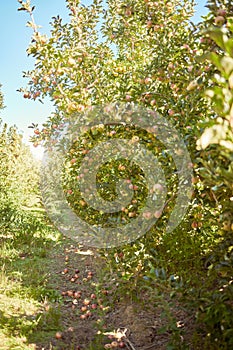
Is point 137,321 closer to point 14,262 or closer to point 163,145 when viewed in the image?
point 163,145

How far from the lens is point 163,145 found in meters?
3.13

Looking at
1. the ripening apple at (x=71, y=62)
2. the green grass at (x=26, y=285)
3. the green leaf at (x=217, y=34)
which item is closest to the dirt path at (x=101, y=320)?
the green grass at (x=26, y=285)

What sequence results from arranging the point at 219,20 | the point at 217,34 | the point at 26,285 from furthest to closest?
the point at 26,285 → the point at 219,20 → the point at 217,34

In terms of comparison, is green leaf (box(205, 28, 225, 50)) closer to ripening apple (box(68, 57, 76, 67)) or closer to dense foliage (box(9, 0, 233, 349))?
dense foliage (box(9, 0, 233, 349))

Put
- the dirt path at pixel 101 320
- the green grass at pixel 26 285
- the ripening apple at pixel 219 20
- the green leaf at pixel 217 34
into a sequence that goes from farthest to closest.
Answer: the green grass at pixel 26 285 < the dirt path at pixel 101 320 < the ripening apple at pixel 219 20 < the green leaf at pixel 217 34

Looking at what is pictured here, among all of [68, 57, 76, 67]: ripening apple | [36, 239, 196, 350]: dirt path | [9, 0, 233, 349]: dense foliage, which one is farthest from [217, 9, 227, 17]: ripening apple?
[36, 239, 196, 350]: dirt path

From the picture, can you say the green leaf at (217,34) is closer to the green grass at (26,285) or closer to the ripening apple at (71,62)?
the ripening apple at (71,62)

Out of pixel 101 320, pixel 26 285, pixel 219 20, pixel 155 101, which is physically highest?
pixel 155 101

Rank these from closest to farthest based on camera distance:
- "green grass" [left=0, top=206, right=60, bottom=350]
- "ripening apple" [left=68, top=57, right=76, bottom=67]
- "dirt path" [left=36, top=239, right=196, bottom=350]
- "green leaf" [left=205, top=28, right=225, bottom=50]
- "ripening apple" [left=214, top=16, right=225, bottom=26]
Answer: "green leaf" [left=205, top=28, right=225, bottom=50]
"ripening apple" [left=214, top=16, right=225, bottom=26]
"dirt path" [left=36, top=239, right=196, bottom=350]
"green grass" [left=0, top=206, right=60, bottom=350]
"ripening apple" [left=68, top=57, right=76, bottom=67]

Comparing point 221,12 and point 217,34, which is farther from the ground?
point 221,12

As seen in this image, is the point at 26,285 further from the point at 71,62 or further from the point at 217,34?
the point at 217,34

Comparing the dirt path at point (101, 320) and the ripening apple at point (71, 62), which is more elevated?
the ripening apple at point (71, 62)

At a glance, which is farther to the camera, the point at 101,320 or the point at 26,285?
the point at 26,285

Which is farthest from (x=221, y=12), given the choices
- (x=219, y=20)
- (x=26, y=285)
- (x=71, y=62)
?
(x=26, y=285)
